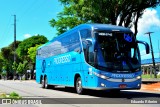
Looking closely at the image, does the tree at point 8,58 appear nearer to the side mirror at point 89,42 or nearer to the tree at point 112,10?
the tree at point 112,10

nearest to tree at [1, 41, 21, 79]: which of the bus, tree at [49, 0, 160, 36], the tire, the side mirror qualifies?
tree at [49, 0, 160, 36]

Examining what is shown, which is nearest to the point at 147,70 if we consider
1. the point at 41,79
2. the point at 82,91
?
the point at 41,79

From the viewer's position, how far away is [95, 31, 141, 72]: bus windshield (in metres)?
20.1

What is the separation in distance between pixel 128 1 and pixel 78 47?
61.8ft

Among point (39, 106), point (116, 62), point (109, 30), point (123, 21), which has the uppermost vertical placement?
point (123, 21)

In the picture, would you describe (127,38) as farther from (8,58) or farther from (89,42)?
(8,58)

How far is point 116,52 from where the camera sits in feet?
66.7

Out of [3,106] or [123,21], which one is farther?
[123,21]

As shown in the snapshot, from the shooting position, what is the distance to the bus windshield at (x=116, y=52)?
2011cm

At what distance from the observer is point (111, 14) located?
40.1 m

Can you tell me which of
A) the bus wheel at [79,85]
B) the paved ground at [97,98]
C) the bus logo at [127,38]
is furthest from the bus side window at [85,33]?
the paved ground at [97,98]

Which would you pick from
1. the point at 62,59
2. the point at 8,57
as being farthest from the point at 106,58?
the point at 8,57

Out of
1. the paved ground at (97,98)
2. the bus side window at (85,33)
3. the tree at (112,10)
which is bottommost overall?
the paved ground at (97,98)

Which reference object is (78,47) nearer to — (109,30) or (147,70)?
(109,30)
